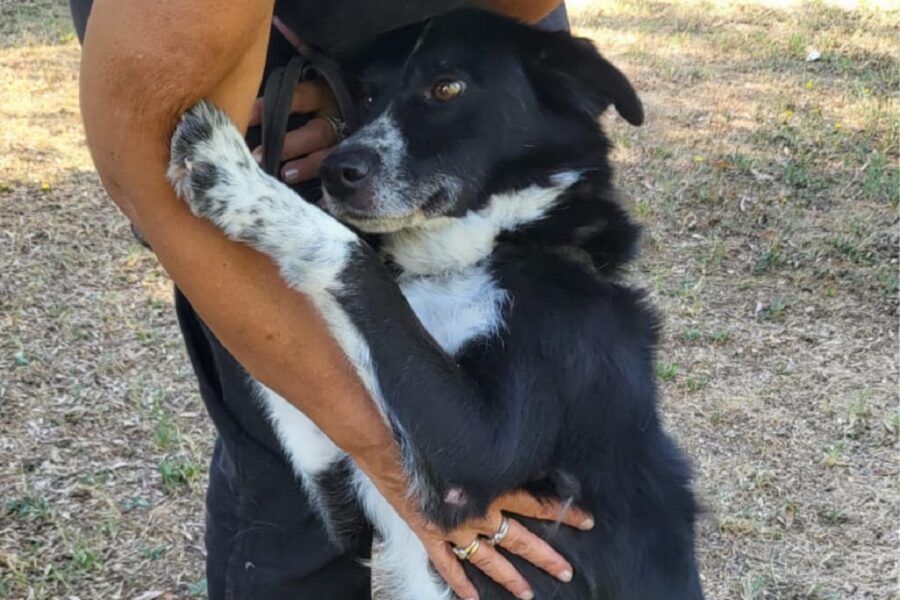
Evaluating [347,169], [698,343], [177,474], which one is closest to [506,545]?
[347,169]

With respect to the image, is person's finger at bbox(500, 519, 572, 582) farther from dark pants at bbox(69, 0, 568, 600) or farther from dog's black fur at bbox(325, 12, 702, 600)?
dark pants at bbox(69, 0, 568, 600)

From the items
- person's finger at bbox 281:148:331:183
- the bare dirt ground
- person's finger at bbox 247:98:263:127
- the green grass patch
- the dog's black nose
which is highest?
person's finger at bbox 247:98:263:127

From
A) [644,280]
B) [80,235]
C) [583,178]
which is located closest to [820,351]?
[644,280]

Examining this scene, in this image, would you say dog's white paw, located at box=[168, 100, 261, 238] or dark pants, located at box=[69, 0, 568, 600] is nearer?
dog's white paw, located at box=[168, 100, 261, 238]

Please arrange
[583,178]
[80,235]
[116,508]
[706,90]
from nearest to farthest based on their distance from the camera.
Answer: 1. [583,178]
2. [116,508]
3. [80,235]
4. [706,90]

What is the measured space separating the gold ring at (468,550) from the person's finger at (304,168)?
0.79m

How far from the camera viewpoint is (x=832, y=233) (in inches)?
222

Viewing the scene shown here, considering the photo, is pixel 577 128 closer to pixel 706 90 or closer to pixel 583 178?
pixel 583 178

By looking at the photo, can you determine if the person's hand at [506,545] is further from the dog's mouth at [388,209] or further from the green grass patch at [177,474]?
the green grass patch at [177,474]

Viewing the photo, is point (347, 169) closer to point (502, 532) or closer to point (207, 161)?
point (207, 161)

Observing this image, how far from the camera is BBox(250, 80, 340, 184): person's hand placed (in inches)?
81.5

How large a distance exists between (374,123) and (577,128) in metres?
0.46

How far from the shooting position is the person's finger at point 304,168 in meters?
2.10

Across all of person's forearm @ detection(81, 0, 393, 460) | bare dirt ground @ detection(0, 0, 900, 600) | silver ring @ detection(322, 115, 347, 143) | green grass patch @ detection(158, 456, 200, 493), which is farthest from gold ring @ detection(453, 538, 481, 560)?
green grass patch @ detection(158, 456, 200, 493)
